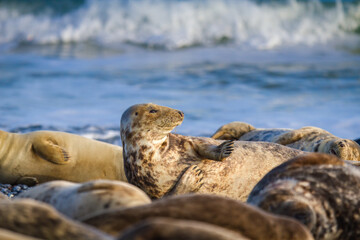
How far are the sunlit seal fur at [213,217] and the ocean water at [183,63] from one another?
269 inches

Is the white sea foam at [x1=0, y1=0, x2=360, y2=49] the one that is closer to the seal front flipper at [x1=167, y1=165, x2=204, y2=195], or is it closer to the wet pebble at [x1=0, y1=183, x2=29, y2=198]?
the wet pebble at [x1=0, y1=183, x2=29, y2=198]

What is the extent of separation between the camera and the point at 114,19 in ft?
74.8

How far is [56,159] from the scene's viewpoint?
637cm

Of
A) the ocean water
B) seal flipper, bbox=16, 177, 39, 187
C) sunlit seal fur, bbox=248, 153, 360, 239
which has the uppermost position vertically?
sunlit seal fur, bbox=248, 153, 360, 239

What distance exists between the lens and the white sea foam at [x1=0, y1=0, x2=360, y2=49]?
72.2 ft

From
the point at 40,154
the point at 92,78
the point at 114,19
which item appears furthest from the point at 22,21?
the point at 40,154

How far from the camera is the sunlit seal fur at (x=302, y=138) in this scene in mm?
6637

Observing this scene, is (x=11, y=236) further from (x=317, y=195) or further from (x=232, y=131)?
(x=232, y=131)

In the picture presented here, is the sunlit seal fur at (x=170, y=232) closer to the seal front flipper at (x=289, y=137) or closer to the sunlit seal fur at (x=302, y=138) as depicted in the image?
the sunlit seal fur at (x=302, y=138)

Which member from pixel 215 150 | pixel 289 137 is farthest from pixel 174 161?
pixel 289 137

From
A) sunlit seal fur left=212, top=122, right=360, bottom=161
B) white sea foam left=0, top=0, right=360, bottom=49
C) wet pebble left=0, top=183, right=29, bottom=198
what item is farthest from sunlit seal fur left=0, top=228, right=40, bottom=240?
white sea foam left=0, top=0, right=360, bottom=49

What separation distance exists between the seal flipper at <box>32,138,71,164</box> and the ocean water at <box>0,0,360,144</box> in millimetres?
2904

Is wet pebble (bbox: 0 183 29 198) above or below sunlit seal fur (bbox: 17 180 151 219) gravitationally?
below

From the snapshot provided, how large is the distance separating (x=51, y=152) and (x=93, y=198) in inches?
143
